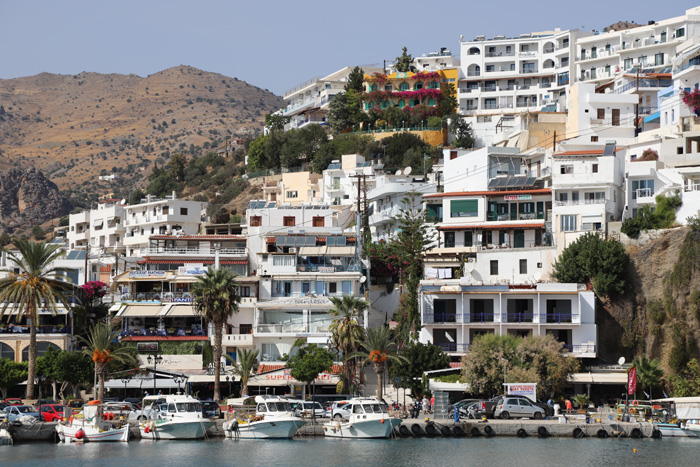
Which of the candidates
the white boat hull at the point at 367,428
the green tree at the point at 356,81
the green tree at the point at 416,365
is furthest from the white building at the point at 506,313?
the green tree at the point at 356,81

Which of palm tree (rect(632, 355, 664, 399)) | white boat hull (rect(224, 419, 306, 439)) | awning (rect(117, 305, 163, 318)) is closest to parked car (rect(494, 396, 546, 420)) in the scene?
palm tree (rect(632, 355, 664, 399))

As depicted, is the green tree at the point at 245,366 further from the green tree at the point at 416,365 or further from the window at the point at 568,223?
the window at the point at 568,223

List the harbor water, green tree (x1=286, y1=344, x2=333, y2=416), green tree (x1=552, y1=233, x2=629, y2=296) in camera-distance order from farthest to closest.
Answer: green tree (x1=552, y1=233, x2=629, y2=296) → green tree (x1=286, y1=344, x2=333, y2=416) → the harbor water

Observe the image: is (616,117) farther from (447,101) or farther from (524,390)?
(524,390)

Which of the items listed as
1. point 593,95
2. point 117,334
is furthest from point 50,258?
point 593,95

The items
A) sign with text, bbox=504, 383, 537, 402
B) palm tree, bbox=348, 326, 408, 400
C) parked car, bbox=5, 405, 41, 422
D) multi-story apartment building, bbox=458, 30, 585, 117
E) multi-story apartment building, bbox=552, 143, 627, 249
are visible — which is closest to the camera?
parked car, bbox=5, 405, 41, 422

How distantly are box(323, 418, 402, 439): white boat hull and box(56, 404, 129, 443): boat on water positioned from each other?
480 inches

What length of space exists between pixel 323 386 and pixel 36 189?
118m

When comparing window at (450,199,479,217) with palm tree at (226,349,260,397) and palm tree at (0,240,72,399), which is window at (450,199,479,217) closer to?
palm tree at (226,349,260,397)

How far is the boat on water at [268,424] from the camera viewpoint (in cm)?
5750

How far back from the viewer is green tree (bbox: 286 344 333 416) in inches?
2569

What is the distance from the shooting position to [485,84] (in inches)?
5108

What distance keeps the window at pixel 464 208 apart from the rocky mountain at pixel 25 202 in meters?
107

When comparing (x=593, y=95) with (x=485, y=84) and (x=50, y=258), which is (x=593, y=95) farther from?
(x=50, y=258)
